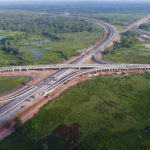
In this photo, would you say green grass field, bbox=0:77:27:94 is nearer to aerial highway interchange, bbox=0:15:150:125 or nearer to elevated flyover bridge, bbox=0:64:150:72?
aerial highway interchange, bbox=0:15:150:125

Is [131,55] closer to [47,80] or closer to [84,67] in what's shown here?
[84,67]

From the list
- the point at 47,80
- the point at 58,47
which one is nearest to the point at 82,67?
the point at 47,80

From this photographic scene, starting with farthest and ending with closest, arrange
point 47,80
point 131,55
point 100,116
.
A: point 131,55, point 47,80, point 100,116

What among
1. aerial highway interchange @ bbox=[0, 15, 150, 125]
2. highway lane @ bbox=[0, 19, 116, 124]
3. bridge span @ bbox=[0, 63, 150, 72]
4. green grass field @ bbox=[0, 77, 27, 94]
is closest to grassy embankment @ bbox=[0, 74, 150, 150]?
highway lane @ bbox=[0, 19, 116, 124]

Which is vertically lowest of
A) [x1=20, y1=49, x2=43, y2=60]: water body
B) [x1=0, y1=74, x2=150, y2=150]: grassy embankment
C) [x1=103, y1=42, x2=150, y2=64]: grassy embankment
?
[x1=0, y1=74, x2=150, y2=150]: grassy embankment

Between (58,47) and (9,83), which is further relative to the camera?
(58,47)

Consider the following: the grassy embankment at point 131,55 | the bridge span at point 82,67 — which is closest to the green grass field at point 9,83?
the bridge span at point 82,67

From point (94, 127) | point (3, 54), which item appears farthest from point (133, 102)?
point (3, 54)

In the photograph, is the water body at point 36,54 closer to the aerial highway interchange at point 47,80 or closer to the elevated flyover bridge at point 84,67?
the elevated flyover bridge at point 84,67
